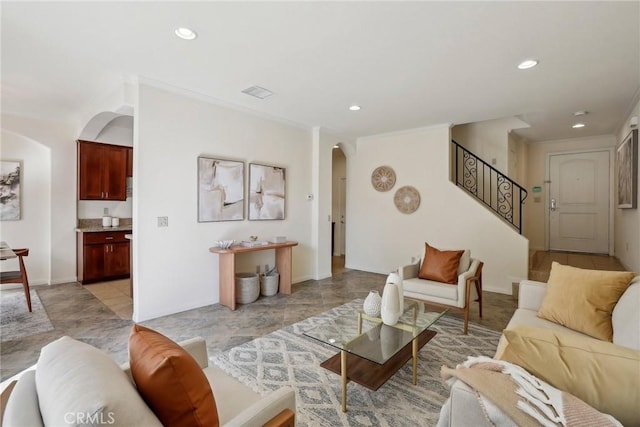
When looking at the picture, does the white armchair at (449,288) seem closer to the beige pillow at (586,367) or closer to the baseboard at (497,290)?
the baseboard at (497,290)

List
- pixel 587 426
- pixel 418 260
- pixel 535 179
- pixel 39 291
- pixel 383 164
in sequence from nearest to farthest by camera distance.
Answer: pixel 587 426 < pixel 418 260 < pixel 39 291 < pixel 383 164 < pixel 535 179

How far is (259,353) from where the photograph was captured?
264cm

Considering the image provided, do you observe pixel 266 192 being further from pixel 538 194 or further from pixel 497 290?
pixel 538 194

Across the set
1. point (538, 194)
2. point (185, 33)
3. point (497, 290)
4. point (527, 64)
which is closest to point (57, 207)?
point (185, 33)

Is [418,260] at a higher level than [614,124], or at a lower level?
lower

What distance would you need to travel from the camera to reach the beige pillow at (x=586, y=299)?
1.98 meters

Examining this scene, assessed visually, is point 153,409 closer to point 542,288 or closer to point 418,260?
point 542,288

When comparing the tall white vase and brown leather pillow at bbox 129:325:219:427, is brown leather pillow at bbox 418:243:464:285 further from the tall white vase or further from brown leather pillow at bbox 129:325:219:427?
brown leather pillow at bbox 129:325:219:427

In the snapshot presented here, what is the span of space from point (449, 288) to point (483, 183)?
10.4 feet

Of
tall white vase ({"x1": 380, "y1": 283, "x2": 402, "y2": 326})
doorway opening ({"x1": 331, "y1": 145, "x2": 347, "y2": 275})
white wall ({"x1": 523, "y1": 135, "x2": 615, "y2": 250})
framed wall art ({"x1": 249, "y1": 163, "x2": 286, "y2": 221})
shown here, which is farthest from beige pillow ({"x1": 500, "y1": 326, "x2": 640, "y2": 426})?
doorway opening ({"x1": 331, "y1": 145, "x2": 347, "y2": 275})

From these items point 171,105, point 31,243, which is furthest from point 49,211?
point 171,105

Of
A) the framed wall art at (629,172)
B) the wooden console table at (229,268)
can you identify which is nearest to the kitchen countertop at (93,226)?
the wooden console table at (229,268)

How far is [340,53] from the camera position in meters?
2.71

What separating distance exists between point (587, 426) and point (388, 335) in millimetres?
1435
